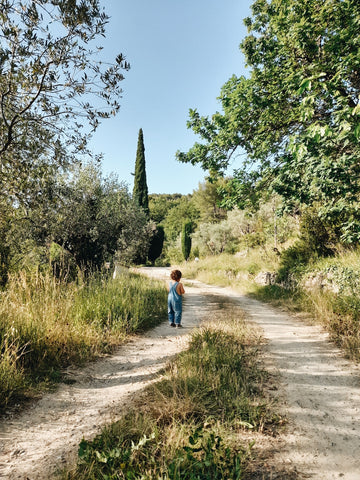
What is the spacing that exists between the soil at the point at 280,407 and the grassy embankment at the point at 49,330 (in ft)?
0.90

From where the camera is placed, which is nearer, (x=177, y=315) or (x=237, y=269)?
(x=177, y=315)

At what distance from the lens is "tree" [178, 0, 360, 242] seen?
18.3ft

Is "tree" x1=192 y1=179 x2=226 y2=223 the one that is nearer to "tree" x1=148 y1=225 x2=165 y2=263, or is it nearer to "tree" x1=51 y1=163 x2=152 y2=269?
"tree" x1=148 y1=225 x2=165 y2=263

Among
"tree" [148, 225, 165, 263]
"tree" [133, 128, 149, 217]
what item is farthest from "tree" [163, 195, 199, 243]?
"tree" [133, 128, 149, 217]

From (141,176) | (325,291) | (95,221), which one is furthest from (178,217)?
(325,291)

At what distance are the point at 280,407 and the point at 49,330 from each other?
352cm

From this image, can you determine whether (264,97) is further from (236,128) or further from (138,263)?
(138,263)

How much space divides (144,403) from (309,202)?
638 centimetres

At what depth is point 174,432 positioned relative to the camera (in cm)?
228

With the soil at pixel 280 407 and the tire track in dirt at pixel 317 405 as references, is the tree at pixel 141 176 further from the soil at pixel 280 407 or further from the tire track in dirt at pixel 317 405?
the tire track in dirt at pixel 317 405

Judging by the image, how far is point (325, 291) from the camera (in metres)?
8.27

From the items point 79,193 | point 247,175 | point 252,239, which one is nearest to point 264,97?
point 247,175

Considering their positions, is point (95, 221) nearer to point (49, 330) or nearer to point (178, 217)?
point (49, 330)

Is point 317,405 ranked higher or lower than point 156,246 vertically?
lower
